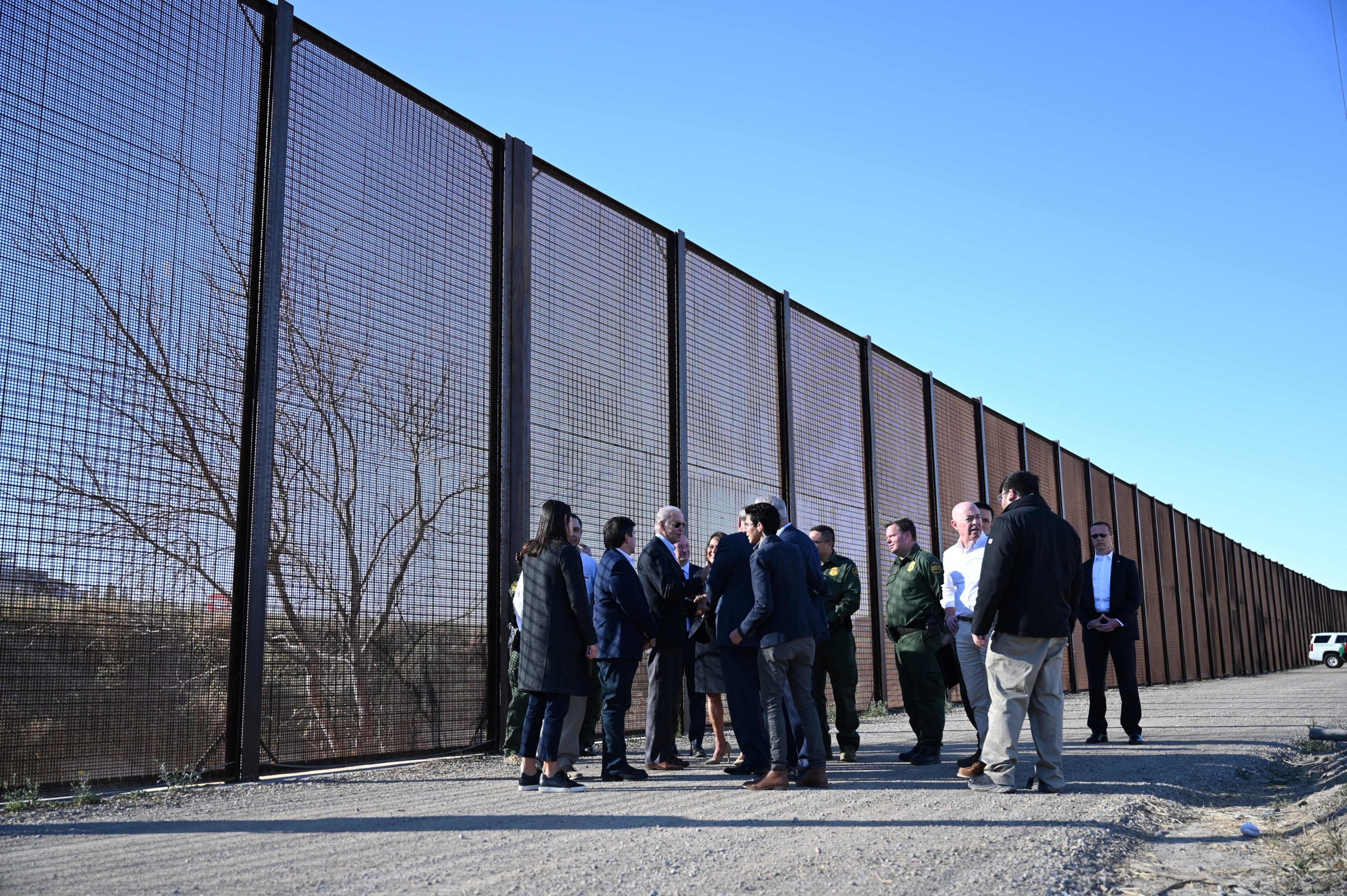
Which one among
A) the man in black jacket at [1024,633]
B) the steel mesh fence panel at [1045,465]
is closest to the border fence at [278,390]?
the man in black jacket at [1024,633]

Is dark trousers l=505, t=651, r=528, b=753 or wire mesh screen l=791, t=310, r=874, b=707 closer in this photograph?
dark trousers l=505, t=651, r=528, b=753

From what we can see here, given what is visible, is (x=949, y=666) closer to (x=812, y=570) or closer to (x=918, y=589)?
(x=918, y=589)

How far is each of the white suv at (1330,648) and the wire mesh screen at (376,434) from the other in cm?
4817

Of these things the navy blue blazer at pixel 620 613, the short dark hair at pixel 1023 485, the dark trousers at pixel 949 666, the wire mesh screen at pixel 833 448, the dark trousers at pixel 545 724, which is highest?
the wire mesh screen at pixel 833 448

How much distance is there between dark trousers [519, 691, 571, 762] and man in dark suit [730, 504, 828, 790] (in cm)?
104

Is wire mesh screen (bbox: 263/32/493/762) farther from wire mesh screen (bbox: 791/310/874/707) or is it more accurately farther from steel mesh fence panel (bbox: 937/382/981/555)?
steel mesh fence panel (bbox: 937/382/981/555)

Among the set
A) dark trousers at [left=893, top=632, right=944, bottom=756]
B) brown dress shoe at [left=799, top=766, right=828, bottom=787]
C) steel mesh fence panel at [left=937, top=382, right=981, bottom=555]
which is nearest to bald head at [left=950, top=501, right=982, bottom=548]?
dark trousers at [left=893, top=632, right=944, bottom=756]

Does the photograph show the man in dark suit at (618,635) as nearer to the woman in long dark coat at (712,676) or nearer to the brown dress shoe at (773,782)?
the woman in long dark coat at (712,676)

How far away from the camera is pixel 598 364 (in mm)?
10297

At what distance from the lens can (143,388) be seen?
21.0 feet

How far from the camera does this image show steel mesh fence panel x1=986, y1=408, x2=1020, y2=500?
64.9 ft

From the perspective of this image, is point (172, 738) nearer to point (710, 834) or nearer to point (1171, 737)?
point (710, 834)

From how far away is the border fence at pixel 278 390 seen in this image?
235 inches

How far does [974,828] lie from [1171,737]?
5952mm
